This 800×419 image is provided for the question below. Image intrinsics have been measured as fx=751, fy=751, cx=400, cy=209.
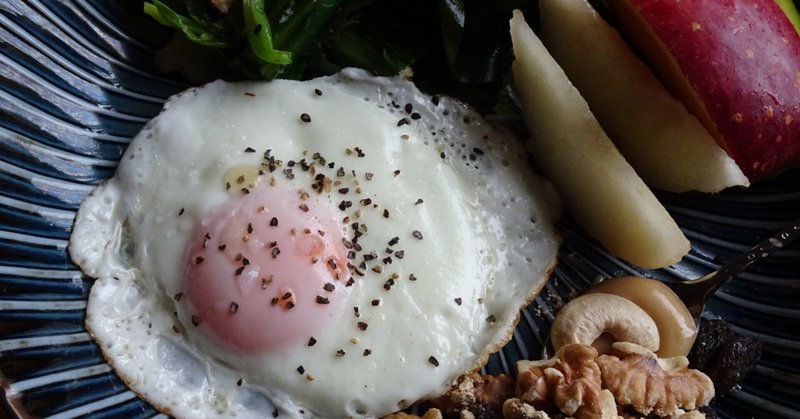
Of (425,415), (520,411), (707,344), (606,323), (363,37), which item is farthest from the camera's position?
(363,37)

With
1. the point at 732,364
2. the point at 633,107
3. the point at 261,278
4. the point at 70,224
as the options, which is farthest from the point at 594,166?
the point at 70,224

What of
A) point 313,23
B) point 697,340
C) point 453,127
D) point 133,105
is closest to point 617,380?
point 697,340

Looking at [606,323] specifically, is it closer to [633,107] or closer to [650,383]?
[650,383]

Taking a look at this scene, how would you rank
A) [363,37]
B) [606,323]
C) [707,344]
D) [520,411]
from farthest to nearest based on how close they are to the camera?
[363,37]
[707,344]
[606,323]
[520,411]

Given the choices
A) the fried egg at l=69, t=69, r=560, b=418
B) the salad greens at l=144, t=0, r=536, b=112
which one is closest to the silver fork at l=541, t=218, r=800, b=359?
the fried egg at l=69, t=69, r=560, b=418

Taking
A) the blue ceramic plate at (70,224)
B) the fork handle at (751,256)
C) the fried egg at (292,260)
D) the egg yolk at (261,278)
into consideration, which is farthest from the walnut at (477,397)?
the fork handle at (751,256)

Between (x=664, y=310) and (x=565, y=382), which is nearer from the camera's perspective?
(x=565, y=382)

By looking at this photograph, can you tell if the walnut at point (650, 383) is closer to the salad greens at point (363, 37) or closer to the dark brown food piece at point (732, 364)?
the dark brown food piece at point (732, 364)
